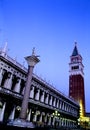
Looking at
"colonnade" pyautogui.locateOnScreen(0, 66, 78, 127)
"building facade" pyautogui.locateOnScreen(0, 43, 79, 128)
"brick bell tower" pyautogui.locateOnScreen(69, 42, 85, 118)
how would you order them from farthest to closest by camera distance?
1. "brick bell tower" pyautogui.locateOnScreen(69, 42, 85, 118)
2. "colonnade" pyautogui.locateOnScreen(0, 66, 78, 127)
3. "building facade" pyautogui.locateOnScreen(0, 43, 79, 128)

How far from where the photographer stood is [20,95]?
32.1 metres

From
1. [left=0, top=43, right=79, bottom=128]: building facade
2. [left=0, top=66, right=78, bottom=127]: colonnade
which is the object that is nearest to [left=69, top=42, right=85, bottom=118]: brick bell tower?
[left=0, top=66, right=78, bottom=127]: colonnade

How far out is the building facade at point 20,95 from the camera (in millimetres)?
28438

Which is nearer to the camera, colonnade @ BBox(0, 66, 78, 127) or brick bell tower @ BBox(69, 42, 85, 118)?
colonnade @ BBox(0, 66, 78, 127)

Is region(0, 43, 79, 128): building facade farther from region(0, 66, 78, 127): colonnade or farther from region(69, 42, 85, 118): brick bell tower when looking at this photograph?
region(69, 42, 85, 118): brick bell tower

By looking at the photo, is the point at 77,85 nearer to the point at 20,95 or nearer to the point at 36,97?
the point at 36,97

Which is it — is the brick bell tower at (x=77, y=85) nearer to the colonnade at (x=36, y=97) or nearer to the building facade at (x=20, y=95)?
the colonnade at (x=36, y=97)

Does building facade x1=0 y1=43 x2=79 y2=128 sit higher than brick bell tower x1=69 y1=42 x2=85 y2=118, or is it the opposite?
brick bell tower x1=69 y1=42 x2=85 y2=118

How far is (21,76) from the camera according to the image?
3331 cm

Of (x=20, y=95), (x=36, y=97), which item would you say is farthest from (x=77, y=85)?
(x=20, y=95)

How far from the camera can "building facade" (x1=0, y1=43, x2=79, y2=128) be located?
93.3 feet

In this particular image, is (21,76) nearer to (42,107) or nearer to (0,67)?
(0,67)

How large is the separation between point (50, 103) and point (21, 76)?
1539 centimetres

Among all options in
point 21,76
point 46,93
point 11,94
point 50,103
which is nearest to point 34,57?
point 11,94
